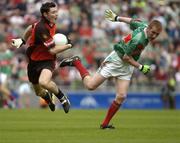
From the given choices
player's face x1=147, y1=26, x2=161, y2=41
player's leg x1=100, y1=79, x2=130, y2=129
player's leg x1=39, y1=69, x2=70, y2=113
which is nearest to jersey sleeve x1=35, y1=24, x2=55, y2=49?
player's leg x1=39, y1=69, x2=70, y2=113

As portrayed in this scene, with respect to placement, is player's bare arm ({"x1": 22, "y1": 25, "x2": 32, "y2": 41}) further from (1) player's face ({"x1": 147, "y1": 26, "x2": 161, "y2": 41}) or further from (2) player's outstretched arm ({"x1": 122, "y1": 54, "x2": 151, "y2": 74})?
(1) player's face ({"x1": 147, "y1": 26, "x2": 161, "y2": 41})

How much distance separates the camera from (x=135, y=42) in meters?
15.3

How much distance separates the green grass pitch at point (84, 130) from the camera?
527 inches

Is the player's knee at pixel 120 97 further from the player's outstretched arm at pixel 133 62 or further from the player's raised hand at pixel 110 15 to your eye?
the player's raised hand at pixel 110 15

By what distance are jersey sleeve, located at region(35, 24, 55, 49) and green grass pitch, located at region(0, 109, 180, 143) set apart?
177 centimetres

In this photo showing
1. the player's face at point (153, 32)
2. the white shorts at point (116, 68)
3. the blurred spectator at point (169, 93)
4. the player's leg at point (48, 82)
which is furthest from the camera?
the blurred spectator at point (169, 93)

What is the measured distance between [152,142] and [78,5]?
20.8m

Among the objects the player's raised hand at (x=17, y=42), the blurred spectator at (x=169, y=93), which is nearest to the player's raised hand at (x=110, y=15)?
the player's raised hand at (x=17, y=42)

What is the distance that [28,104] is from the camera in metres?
29.1

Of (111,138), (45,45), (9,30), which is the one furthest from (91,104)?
(111,138)

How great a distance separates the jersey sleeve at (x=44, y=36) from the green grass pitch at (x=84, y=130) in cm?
177

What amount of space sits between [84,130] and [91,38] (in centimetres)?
1621

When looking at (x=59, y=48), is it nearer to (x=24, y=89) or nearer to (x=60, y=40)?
(x=60, y=40)

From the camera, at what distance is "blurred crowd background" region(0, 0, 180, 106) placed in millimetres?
29141
